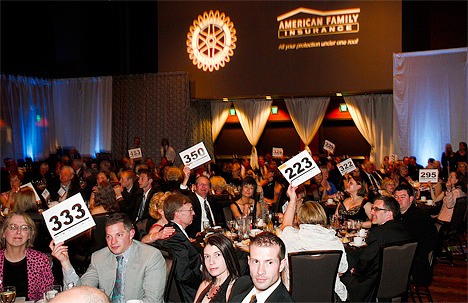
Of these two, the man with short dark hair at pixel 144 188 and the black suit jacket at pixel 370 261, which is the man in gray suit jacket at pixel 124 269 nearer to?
the black suit jacket at pixel 370 261

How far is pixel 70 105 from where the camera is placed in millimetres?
19766

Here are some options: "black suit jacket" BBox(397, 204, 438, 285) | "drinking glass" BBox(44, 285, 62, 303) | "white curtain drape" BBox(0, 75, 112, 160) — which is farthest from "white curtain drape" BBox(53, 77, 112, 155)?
"drinking glass" BBox(44, 285, 62, 303)

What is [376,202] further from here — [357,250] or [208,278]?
[208,278]

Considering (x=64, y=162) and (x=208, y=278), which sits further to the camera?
(x=64, y=162)

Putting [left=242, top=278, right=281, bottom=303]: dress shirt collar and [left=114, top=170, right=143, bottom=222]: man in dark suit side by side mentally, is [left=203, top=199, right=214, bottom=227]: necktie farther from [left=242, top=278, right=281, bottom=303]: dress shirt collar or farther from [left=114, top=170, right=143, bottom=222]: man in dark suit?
[left=242, top=278, right=281, bottom=303]: dress shirt collar

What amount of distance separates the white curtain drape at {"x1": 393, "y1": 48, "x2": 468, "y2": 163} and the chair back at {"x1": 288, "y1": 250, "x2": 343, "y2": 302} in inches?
415

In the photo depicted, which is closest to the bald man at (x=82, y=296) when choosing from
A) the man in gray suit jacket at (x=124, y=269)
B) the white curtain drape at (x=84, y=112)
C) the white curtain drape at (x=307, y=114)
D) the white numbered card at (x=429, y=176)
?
the man in gray suit jacket at (x=124, y=269)

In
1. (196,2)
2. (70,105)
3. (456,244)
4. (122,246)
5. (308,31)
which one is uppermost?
(196,2)

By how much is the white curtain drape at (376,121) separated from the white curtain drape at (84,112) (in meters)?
8.07

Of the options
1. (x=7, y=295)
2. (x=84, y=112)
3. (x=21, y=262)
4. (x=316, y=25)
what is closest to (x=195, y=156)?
(x=21, y=262)

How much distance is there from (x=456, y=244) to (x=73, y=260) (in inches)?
272

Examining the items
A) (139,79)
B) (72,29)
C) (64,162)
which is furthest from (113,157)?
(72,29)

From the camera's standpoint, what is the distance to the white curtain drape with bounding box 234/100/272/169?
18319 millimetres

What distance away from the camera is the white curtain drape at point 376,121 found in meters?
16.6
